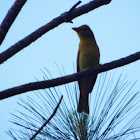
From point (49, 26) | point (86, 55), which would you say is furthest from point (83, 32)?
point (49, 26)

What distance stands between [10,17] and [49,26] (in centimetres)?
24

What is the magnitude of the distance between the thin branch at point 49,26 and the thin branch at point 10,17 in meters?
0.09


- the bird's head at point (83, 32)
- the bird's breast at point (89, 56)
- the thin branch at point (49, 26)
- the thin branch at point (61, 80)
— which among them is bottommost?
the thin branch at point (61, 80)

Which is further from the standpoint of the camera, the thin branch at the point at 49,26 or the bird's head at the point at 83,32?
the bird's head at the point at 83,32

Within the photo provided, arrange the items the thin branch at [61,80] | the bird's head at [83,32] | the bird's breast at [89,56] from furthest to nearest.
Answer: the bird's head at [83,32], the bird's breast at [89,56], the thin branch at [61,80]

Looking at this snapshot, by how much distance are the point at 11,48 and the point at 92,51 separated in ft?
7.74

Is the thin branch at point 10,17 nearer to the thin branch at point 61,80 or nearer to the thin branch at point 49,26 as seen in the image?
the thin branch at point 49,26

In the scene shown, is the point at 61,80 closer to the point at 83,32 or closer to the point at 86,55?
the point at 86,55

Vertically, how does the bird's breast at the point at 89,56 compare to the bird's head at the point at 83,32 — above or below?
below

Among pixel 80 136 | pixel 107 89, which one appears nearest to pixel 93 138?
pixel 80 136

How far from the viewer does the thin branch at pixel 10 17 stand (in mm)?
1304

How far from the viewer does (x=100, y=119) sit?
6.11ft

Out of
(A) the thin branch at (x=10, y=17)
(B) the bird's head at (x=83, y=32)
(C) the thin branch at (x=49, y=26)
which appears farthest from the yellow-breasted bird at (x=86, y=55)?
(A) the thin branch at (x=10, y=17)

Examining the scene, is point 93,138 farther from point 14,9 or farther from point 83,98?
point 83,98
